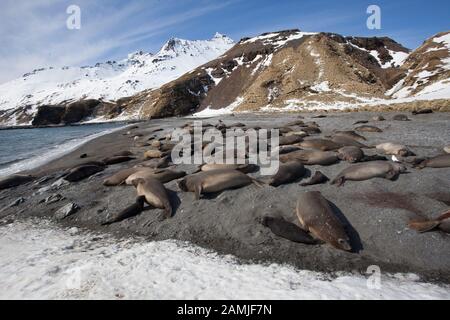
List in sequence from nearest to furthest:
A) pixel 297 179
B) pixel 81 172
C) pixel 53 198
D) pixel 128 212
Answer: pixel 128 212 < pixel 297 179 < pixel 53 198 < pixel 81 172

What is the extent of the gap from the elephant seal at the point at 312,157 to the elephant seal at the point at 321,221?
8.34 feet

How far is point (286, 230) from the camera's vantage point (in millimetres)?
5262

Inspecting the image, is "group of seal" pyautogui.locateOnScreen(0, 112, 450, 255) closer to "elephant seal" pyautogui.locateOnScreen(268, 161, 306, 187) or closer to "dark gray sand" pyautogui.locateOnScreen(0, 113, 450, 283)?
"elephant seal" pyautogui.locateOnScreen(268, 161, 306, 187)

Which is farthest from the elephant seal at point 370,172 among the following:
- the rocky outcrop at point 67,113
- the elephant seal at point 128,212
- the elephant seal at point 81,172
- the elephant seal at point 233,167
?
the rocky outcrop at point 67,113

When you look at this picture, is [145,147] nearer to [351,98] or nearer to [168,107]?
[351,98]

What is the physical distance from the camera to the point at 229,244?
5359 mm

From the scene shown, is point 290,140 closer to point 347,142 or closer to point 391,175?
point 347,142

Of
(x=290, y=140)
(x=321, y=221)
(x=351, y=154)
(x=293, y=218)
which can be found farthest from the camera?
(x=290, y=140)

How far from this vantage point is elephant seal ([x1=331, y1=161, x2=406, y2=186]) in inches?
267

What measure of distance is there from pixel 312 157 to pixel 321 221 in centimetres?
348

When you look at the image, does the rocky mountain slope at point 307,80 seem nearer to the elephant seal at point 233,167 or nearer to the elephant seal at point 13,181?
the elephant seal at point 233,167

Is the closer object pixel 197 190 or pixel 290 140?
pixel 197 190

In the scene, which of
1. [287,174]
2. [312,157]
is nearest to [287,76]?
[312,157]

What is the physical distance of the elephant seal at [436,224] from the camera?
192 inches
